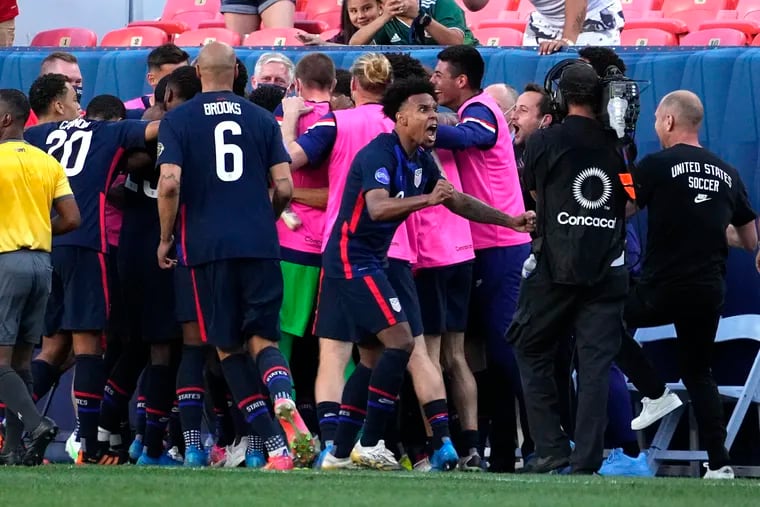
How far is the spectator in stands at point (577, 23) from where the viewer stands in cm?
1058

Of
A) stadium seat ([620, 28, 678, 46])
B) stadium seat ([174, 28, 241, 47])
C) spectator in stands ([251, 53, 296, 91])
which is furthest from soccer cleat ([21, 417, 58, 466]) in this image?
stadium seat ([620, 28, 678, 46])

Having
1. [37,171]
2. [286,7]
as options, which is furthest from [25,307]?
[286,7]

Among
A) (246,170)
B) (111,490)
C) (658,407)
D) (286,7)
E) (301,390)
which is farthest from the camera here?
(286,7)

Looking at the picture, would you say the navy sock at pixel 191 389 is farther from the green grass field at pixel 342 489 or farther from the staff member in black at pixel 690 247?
the staff member in black at pixel 690 247

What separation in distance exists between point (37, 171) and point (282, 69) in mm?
1925

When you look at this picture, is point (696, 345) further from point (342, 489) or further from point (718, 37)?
point (718, 37)

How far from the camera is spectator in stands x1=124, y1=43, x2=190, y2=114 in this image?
32.3ft

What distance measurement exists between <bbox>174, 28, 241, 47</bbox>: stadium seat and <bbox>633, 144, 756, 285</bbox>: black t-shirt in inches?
188

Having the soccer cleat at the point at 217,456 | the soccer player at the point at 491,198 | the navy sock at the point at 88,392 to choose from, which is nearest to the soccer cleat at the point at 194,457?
the soccer cleat at the point at 217,456

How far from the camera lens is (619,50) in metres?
9.81

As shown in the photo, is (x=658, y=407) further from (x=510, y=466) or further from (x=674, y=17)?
(x=674, y=17)

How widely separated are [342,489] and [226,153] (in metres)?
2.22

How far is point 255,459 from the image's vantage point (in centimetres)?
866

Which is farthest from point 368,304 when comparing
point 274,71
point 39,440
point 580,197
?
point 274,71
